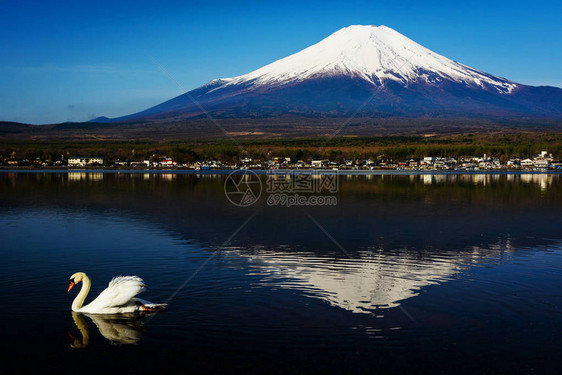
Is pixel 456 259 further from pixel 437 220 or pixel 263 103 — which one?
pixel 263 103

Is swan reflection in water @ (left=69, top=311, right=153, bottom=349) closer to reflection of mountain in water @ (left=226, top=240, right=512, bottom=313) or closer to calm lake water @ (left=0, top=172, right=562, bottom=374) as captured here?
calm lake water @ (left=0, top=172, right=562, bottom=374)


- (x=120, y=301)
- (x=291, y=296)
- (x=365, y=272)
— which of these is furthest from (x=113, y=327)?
(x=365, y=272)

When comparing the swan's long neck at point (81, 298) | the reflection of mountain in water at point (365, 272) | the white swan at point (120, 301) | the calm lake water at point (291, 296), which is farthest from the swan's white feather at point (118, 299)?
the reflection of mountain in water at point (365, 272)

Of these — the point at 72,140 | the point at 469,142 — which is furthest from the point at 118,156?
the point at 469,142

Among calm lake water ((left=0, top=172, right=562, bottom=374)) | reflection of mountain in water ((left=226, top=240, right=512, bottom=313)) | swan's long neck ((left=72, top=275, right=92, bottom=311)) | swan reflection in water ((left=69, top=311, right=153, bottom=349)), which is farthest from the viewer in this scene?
reflection of mountain in water ((left=226, top=240, right=512, bottom=313))

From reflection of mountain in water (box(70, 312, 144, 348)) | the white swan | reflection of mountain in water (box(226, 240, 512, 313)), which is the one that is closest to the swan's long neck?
the white swan

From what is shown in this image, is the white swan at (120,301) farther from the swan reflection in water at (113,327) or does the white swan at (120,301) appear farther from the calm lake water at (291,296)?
the calm lake water at (291,296)
